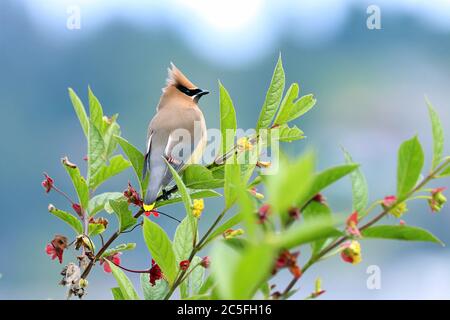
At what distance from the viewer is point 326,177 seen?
83cm

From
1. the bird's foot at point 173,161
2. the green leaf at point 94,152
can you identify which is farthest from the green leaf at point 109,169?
the bird's foot at point 173,161

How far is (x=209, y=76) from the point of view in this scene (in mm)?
58875

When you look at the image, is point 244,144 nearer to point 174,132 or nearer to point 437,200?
point 437,200

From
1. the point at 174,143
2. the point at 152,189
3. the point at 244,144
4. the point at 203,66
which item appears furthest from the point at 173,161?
the point at 203,66

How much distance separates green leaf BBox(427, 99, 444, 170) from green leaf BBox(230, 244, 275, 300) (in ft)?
1.36

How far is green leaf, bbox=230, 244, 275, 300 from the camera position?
22.1 inches

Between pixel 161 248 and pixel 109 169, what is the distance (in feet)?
0.85

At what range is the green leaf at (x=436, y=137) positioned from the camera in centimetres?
94

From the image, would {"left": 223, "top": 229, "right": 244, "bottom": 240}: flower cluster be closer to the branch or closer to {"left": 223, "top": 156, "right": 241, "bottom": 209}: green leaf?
{"left": 223, "top": 156, "right": 241, "bottom": 209}: green leaf

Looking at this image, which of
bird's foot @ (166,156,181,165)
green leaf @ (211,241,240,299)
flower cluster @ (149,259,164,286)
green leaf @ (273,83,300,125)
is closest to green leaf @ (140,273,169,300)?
flower cluster @ (149,259,164,286)

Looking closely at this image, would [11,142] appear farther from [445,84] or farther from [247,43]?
[445,84]

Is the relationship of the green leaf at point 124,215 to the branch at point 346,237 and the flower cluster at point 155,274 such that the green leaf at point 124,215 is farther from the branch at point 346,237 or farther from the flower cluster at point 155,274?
the branch at point 346,237

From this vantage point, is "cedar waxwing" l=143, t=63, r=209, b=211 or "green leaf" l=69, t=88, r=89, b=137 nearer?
"green leaf" l=69, t=88, r=89, b=137
